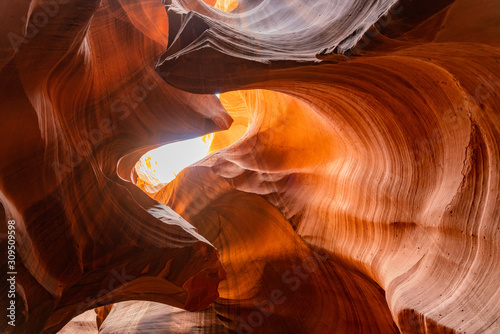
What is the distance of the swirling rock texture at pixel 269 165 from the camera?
2160 millimetres

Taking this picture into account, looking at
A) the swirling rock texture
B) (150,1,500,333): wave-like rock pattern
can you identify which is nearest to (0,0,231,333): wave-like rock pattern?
the swirling rock texture

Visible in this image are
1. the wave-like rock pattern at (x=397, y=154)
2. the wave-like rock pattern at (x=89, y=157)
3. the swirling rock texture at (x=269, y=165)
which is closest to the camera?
the wave-like rock pattern at (x=397, y=154)

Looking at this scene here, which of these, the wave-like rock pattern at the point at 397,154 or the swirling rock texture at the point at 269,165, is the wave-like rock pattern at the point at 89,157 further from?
the wave-like rock pattern at the point at 397,154

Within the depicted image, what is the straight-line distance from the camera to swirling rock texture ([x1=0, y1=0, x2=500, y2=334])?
216 cm

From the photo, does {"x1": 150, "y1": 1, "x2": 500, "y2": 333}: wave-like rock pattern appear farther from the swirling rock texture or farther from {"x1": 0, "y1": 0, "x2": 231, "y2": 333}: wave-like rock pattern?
{"x1": 0, "y1": 0, "x2": 231, "y2": 333}: wave-like rock pattern

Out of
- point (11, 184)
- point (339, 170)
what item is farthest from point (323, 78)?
point (11, 184)

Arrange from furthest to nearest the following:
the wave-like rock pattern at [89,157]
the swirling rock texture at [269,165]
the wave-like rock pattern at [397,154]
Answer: the wave-like rock pattern at [89,157] < the swirling rock texture at [269,165] < the wave-like rock pattern at [397,154]

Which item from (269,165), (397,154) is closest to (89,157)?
(269,165)

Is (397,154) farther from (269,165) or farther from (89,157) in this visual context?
(89,157)

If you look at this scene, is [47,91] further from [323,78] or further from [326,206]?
[326,206]

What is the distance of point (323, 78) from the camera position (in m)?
3.08

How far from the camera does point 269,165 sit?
521 cm

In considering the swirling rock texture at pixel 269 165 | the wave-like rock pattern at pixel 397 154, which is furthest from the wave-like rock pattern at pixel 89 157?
the wave-like rock pattern at pixel 397 154

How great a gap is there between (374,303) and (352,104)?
90.4 inches
